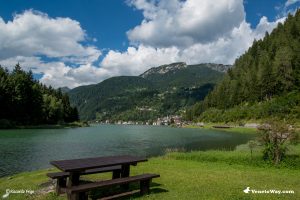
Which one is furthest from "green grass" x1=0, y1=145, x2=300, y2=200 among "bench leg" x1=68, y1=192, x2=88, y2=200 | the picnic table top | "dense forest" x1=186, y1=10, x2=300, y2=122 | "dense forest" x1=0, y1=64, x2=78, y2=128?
"dense forest" x1=0, y1=64, x2=78, y2=128

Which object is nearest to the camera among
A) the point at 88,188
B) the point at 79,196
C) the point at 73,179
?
the point at 88,188

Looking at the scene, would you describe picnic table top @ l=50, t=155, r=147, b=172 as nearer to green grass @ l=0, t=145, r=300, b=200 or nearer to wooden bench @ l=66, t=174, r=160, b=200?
wooden bench @ l=66, t=174, r=160, b=200

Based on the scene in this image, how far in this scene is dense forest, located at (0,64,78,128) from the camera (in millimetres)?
123125

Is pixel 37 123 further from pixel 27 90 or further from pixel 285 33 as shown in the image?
pixel 285 33

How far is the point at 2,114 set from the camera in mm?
122625

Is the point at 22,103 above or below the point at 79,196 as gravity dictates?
above

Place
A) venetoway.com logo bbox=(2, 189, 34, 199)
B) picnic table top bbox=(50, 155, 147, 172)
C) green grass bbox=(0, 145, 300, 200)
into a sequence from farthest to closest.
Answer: venetoway.com logo bbox=(2, 189, 34, 199), green grass bbox=(0, 145, 300, 200), picnic table top bbox=(50, 155, 147, 172)

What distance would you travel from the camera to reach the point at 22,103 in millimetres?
131500

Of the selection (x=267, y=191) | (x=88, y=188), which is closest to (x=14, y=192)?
(x=88, y=188)

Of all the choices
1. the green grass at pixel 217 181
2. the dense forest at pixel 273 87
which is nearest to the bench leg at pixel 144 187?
the green grass at pixel 217 181

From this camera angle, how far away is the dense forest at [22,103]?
123 metres

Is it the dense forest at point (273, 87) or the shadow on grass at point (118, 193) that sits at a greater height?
the dense forest at point (273, 87)

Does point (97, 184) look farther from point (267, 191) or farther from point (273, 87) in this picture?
point (273, 87)

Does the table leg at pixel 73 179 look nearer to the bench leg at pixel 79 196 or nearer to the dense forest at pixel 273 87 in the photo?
the bench leg at pixel 79 196
